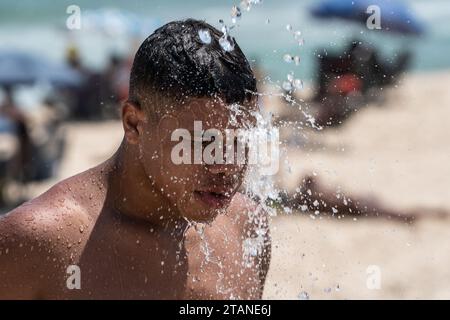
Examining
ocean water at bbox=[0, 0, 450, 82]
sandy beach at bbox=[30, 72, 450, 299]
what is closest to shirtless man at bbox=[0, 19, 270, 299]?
sandy beach at bbox=[30, 72, 450, 299]

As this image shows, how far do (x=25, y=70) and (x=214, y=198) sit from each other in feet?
23.8

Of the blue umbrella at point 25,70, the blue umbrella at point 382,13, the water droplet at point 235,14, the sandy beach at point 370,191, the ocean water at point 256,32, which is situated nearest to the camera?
the water droplet at point 235,14

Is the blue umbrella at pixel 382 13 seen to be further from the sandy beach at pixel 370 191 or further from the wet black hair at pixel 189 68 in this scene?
the wet black hair at pixel 189 68

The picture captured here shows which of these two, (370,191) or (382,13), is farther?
(382,13)

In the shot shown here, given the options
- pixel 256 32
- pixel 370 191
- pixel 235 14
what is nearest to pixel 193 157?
pixel 235 14

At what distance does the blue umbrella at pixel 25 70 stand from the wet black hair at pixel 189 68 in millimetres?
6990

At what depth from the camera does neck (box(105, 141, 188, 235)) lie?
6.59 feet

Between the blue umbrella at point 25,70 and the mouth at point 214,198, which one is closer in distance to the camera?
the mouth at point 214,198

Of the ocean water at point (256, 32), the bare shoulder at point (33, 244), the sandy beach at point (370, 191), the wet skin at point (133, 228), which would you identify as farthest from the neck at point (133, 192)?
the ocean water at point (256, 32)

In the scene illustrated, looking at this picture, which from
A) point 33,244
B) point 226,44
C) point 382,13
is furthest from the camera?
point 382,13

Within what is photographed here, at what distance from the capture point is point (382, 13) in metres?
12.7

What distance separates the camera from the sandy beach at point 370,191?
5.77m

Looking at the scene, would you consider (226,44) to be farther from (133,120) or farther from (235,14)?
(235,14)
